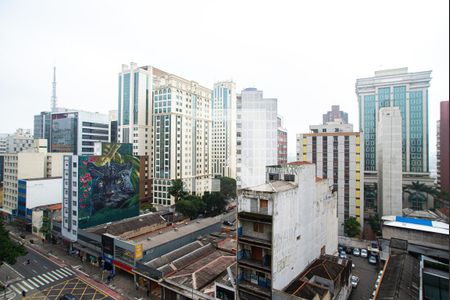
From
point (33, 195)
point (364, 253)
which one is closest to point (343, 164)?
point (364, 253)

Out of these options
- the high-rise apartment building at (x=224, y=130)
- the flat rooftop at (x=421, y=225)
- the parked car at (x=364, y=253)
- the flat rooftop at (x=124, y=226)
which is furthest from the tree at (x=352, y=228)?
the high-rise apartment building at (x=224, y=130)

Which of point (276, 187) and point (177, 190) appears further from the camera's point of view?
point (177, 190)

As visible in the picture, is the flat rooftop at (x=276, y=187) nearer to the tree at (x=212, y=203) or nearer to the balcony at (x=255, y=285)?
the balcony at (x=255, y=285)

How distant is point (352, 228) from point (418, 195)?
25156 millimetres

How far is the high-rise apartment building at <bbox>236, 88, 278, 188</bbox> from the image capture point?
27.2 m

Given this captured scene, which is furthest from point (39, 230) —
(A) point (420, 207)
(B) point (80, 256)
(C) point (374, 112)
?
(C) point (374, 112)

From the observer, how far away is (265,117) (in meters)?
27.3

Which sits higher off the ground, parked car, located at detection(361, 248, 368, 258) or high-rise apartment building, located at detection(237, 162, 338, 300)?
high-rise apartment building, located at detection(237, 162, 338, 300)

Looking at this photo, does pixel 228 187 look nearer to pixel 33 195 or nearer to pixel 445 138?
pixel 33 195

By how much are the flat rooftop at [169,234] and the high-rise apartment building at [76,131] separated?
5214cm

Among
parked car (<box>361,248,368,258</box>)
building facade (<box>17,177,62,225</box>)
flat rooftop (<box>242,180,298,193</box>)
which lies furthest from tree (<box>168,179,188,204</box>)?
parked car (<box>361,248,368,258</box>)

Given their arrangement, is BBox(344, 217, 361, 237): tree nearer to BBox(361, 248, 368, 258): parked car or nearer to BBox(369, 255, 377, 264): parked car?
BBox(361, 248, 368, 258): parked car

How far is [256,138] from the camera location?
89.1 ft

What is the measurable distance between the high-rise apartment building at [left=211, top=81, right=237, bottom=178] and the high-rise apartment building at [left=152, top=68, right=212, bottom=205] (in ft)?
48.6
